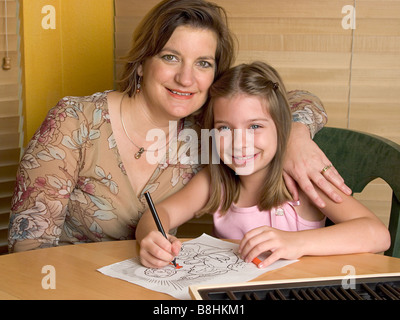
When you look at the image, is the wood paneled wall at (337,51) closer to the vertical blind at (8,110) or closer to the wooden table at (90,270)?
the vertical blind at (8,110)

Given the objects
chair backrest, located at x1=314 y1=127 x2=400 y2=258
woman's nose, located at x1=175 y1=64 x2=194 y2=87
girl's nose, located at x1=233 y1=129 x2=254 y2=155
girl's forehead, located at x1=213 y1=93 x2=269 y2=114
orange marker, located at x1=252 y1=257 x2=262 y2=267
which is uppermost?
woman's nose, located at x1=175 y1=64 x2=194 y2=87

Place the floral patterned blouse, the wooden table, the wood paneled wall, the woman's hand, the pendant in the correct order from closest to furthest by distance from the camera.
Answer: the wooden table → the woman's hand → the floral patterned blouse → the pendant → the wood paneled wall

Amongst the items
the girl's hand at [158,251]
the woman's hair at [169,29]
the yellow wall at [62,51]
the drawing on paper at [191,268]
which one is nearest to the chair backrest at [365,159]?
the woman's hair at [169,29]

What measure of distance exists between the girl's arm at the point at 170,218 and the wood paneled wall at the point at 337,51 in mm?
867

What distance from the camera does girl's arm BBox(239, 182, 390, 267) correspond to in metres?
1.19

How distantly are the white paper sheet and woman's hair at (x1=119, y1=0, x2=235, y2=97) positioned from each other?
64 centimetres

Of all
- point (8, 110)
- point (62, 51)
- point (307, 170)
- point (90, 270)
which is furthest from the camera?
point (62, 51)

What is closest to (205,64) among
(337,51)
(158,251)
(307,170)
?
(307,170)

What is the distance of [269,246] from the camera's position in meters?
1.18

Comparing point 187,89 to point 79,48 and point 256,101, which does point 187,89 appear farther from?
point 79,48

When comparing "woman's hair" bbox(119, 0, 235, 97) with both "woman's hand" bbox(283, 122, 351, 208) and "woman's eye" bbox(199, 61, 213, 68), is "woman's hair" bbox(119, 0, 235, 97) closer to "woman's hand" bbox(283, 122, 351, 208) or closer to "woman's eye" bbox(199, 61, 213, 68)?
"woman's eye" bbox(199, 61, 213, 68)

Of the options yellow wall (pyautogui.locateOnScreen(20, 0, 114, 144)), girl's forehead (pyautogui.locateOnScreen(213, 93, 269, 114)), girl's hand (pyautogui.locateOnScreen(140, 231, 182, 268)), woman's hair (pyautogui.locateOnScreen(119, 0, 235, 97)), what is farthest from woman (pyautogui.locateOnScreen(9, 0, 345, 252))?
yellow wall (pyautogui.locateOnScreen(20, 0, 114, 144))

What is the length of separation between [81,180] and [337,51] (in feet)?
4.05

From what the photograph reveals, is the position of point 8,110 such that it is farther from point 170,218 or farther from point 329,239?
point 329,239
